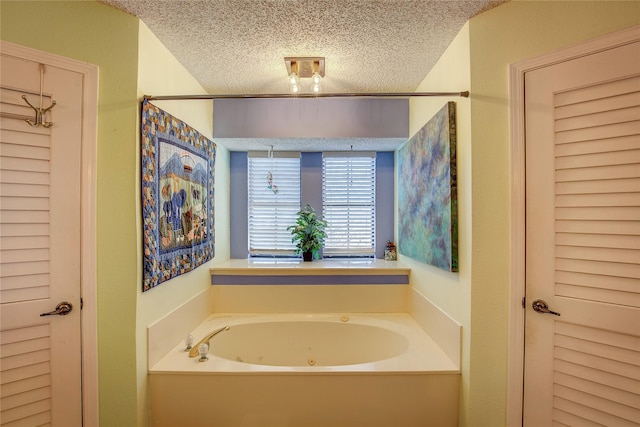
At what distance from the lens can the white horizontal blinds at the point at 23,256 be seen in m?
1.18

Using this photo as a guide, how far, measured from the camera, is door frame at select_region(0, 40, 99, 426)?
1.31m

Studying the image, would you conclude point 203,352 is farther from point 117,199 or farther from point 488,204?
point 488,204

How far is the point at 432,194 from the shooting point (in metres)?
1.75

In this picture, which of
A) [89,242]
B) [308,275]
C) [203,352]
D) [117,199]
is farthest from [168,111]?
[308,275]

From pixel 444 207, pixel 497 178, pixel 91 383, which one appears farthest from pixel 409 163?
pixel 91 383

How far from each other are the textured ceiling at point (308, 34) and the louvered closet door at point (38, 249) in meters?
0.63

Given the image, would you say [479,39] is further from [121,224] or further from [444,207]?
[121,224]

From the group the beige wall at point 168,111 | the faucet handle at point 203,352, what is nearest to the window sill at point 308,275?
the beige wall at point 168,111

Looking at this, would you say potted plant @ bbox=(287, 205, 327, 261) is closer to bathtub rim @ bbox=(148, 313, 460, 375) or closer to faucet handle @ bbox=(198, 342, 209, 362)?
bathtub rim @ bbox=(148, 313, 460, 375)

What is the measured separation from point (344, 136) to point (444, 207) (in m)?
1.13

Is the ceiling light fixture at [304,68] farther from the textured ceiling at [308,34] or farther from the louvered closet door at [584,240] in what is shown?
the louvered closet door at [584,240]

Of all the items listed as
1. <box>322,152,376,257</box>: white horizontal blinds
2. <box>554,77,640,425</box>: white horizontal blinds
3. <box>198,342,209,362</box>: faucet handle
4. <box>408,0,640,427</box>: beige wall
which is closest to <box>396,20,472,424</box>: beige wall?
<box>408,0,640,427</box>: beige wall

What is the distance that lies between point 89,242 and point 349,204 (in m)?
2.14

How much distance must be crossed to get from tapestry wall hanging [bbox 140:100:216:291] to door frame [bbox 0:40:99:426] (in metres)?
0.21
